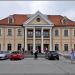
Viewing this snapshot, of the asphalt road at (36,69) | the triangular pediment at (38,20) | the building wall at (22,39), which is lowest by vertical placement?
the asphalt road at (36,69)

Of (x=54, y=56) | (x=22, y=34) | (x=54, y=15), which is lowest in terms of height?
(x=54, y=56)

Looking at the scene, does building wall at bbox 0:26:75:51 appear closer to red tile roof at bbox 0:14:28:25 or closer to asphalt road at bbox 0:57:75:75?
red tile roof at bbox 0:14:28:25

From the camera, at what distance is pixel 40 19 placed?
73312 millimetres

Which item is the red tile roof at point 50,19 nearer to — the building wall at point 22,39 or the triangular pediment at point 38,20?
the building wall at point 22,39

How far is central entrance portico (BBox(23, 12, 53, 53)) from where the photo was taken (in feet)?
239

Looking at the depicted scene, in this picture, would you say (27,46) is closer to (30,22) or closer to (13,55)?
(30,22)

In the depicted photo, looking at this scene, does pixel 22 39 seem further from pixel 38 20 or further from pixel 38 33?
pixel 38 20

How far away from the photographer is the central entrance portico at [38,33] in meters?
72.8

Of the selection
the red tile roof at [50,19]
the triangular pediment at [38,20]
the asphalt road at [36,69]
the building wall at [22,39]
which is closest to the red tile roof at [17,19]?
the red tile roof at [50,19]

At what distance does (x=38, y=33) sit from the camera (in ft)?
243

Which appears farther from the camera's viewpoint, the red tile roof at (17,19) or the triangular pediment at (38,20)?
the red tile roof at (17,19)


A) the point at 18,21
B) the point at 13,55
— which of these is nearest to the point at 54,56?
the point at 13,55

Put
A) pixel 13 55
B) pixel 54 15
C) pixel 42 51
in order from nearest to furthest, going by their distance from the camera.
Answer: pixel 13 55 → pixel 42 51 → pixel 54 15

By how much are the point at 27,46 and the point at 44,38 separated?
4.64 m
